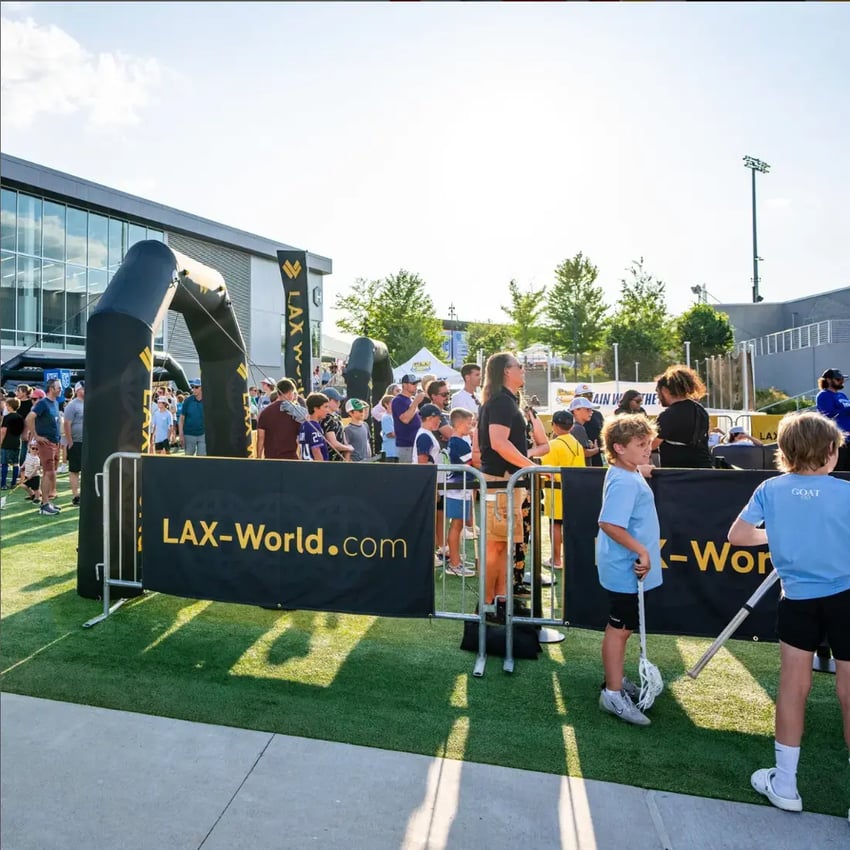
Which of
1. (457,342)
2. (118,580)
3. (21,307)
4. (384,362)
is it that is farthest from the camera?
(457,342)

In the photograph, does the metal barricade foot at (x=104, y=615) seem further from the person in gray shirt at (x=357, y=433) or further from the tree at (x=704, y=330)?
the tree at (x=704, y=330)

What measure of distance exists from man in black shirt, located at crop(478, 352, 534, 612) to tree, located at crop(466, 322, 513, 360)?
42028 millimetres

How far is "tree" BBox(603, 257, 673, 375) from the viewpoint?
1533 inches

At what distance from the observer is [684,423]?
479 cm

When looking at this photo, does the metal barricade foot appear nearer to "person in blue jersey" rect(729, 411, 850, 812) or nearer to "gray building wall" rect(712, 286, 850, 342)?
"person in blue jersey" rect(729, 411, 850, 812)

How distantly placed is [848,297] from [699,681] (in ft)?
12.8

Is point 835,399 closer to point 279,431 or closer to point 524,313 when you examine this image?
point 279,431

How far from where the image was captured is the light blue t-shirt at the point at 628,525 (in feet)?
11.8

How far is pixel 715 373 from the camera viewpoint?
502 inches

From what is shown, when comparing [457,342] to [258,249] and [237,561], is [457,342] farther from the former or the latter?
[237,561]

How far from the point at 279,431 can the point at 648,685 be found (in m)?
4.25

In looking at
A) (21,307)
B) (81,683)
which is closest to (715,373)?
(81,683)

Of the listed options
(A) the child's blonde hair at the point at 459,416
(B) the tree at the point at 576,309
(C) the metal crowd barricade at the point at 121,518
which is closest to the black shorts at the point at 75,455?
(C) the metal crowd barricade at the point at 121,518

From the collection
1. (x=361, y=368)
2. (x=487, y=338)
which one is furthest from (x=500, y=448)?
(x=487, y=338)
